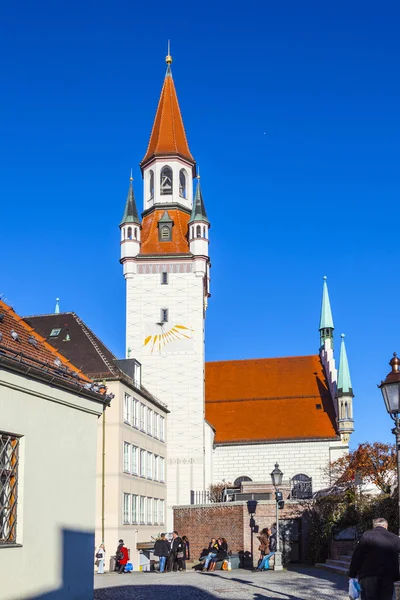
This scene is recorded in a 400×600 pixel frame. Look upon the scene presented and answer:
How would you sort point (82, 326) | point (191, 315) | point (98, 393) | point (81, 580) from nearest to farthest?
point (81, 580) < point (98, 393) < point (82, 326) < point (191, 315)

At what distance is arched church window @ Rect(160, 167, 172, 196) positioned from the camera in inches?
2293

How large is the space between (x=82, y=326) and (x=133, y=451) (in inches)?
291

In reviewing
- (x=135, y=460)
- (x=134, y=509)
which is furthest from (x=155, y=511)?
(x=135, y=460)

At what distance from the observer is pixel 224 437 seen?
56719mm

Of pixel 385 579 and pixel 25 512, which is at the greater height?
pixel 25 512

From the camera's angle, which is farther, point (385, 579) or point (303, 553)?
point (303, 553)

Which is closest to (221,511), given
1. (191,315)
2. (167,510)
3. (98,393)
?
(167,510)

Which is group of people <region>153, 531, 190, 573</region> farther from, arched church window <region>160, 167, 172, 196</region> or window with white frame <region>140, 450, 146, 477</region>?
arched church window <region>160, 167, 172, 196</region>

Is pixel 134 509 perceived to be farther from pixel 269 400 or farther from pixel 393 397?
pixel 393 397

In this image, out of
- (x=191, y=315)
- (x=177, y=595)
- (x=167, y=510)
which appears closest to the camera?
(x=177, y=595)

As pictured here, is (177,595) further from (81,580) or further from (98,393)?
(98,393)

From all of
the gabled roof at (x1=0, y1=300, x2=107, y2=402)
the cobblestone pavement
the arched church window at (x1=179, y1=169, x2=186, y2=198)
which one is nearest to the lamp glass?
the gabled roof at (x1=0, y1=300, x2=107, y2=402)

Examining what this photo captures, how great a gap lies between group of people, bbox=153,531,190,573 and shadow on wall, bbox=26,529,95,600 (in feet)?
43.4

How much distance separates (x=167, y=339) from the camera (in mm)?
53375
